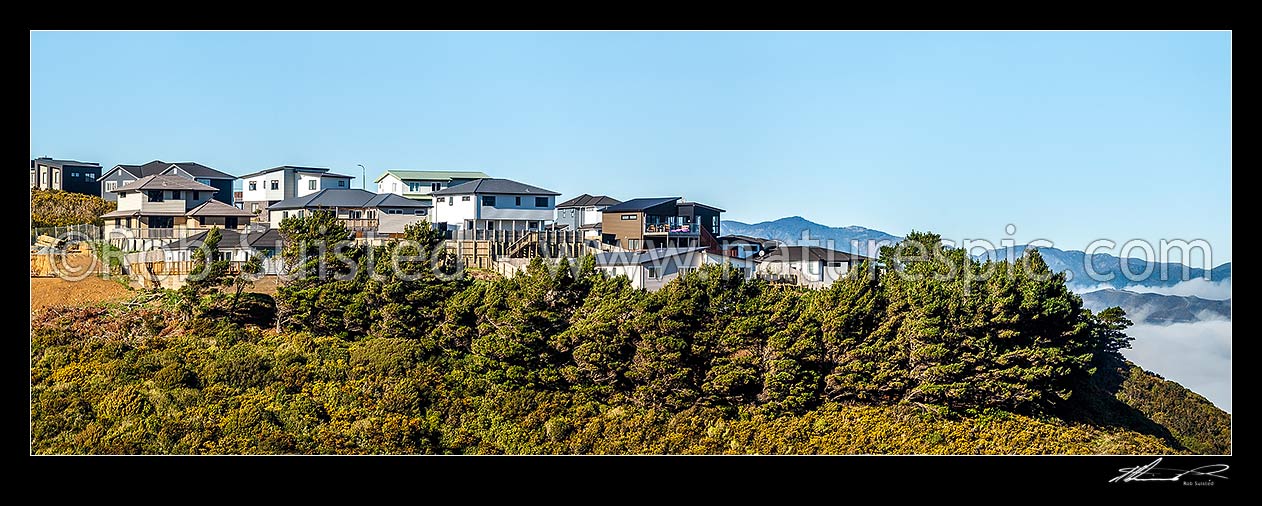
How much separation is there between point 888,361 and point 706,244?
1018 centimetres

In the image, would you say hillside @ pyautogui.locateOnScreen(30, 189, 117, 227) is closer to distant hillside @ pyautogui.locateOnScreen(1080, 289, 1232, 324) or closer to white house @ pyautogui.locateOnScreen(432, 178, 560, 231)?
white house @ pyautogui.locateOnScreen(432, 178, 560, 231)

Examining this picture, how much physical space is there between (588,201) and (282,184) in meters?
7.83

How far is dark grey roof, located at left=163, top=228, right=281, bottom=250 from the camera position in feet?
60.4

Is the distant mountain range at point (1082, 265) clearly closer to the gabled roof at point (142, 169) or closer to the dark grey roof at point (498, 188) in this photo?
the dark grey roof at point (498, 188)

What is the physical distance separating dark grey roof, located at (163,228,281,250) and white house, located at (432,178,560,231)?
161 inches

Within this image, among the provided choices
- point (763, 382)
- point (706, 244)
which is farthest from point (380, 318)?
point (706, 244)

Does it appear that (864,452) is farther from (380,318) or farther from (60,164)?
(60,164)

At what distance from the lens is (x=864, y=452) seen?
12984 mm

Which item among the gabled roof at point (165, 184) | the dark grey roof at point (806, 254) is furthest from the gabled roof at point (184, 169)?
the dark grey roof at point (806, 254)

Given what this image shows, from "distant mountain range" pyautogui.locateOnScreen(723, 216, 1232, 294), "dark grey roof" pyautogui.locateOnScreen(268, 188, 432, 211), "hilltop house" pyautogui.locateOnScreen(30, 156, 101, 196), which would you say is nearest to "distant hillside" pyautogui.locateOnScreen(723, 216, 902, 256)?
"distant mountain range" pyautogui.locateOnScreen(723, 216, 1232, 294)

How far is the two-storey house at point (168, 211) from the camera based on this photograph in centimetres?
2117

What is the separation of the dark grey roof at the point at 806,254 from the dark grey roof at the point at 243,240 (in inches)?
362

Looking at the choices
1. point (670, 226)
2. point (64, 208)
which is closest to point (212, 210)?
point (64, 208)
